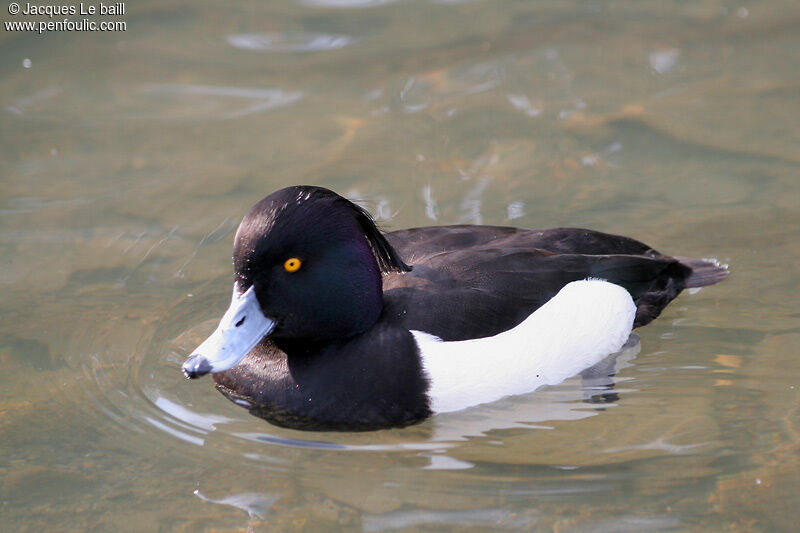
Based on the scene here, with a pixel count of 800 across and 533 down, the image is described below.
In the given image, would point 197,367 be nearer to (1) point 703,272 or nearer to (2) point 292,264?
(2) point 292,264

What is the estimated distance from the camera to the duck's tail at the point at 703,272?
5793mm

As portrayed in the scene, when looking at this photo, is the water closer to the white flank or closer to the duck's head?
the white flank

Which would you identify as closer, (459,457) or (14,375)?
(459,457)

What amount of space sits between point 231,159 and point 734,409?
4001 mm

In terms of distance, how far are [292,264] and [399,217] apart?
201cm

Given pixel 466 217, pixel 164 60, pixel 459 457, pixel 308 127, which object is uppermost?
pixel 164 60

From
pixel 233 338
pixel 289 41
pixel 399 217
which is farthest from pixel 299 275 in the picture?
pixel 289 41

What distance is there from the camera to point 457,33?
343 inches

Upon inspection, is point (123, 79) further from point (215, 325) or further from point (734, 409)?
point (734, 409)

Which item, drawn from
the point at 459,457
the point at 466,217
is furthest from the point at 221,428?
the point at 466,217

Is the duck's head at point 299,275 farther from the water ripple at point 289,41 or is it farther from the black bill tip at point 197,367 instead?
the water ripple at point 289,41

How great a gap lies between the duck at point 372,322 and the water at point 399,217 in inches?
6.3

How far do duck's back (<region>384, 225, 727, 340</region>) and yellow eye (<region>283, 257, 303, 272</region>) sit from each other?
0.54 m

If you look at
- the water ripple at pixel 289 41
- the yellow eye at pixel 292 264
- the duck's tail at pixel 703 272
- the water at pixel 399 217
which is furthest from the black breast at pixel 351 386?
the water ripple at pixel 289 41
